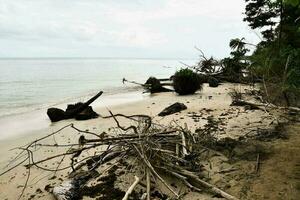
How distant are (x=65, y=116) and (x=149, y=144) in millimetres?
8351

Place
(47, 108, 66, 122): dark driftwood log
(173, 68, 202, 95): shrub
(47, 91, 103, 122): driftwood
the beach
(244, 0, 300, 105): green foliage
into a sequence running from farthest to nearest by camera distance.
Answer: (173, 68, 202, 95): shrub → (47, 108, 66, 122): dark driftwood log → (47, 91, 103, 122): driftwood → (244, 0, 300, 105): green foliage → the beach

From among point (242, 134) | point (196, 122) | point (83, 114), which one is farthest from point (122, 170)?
point (83, 114)

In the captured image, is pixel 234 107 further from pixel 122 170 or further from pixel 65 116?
pixel 122 170

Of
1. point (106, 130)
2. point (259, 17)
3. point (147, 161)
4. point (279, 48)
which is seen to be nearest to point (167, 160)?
point (147, 161)

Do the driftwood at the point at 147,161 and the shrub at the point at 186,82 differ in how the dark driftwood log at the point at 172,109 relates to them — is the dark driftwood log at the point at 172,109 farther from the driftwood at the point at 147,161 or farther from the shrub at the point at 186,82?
the shrub at the point at 186,82

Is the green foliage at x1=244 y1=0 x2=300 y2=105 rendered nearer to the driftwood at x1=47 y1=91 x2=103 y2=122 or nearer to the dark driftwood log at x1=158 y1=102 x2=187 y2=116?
the dark driftwood log at x1=158 y1=102 x2=187 y2=116

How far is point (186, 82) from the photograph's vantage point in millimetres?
19922

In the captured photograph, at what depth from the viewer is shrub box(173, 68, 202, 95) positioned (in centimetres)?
1978

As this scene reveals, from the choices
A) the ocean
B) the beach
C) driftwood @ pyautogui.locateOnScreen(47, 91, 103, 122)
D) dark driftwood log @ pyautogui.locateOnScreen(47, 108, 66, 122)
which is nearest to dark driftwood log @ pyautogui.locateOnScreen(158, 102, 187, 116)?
the beach

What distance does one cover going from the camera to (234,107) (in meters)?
13.8

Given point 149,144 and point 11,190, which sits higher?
point 149,144

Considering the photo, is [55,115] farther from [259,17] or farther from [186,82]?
[259,17]

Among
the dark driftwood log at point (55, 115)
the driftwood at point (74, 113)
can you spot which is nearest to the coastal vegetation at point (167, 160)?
the driftwood at point (74, 113)

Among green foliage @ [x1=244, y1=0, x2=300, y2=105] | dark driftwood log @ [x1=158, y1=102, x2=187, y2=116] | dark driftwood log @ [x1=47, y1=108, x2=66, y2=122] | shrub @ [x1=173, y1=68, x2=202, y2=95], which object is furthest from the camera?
shrub @ [x1=173, y1=68, x2=202, y2=95]
